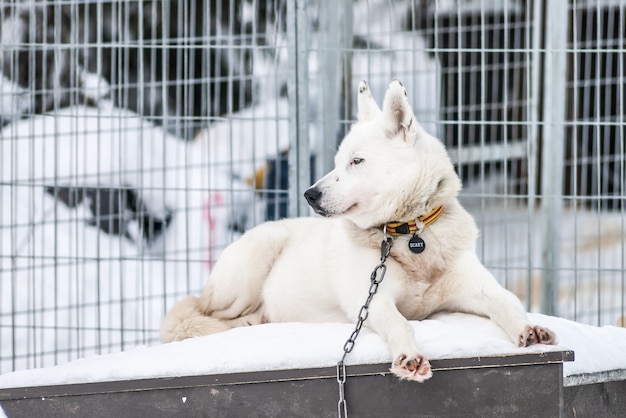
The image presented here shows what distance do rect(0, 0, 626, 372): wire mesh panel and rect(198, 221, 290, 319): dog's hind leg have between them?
75 centimetres

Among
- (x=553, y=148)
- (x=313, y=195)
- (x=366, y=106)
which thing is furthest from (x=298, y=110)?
(x=313, y=195)

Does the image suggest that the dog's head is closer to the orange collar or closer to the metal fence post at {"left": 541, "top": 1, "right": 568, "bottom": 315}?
the orange collar

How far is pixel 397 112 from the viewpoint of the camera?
3.14 meters

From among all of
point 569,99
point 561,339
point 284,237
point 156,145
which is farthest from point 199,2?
point 561,339

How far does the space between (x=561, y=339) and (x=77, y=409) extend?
150 cm

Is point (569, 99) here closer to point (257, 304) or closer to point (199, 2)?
point (199, 2)

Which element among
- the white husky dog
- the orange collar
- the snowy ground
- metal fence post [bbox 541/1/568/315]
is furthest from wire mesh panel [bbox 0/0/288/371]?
the snowy ground

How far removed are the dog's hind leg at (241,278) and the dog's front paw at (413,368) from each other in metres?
1.22

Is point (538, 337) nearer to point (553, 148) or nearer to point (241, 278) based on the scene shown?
point (241, 278)

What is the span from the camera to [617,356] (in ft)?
9.84

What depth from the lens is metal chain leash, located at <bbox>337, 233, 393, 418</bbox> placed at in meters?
2.55

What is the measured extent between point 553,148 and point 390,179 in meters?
1.75

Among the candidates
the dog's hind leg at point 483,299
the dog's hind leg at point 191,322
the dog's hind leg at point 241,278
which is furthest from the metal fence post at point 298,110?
the dog's hind leg at point 483,299

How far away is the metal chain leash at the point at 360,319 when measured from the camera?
8.37 ft
